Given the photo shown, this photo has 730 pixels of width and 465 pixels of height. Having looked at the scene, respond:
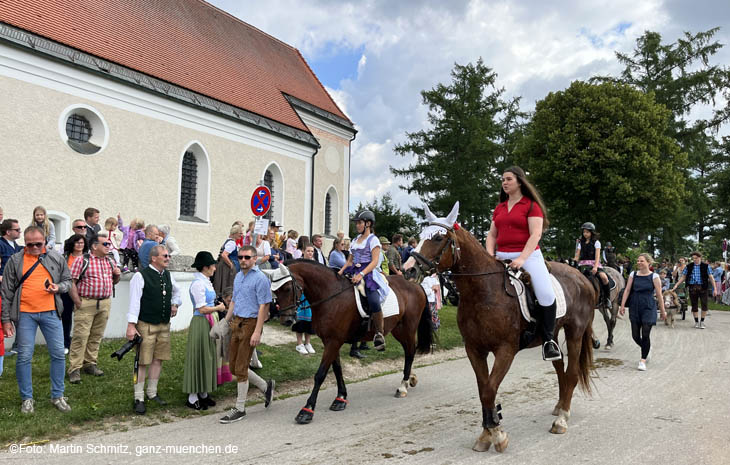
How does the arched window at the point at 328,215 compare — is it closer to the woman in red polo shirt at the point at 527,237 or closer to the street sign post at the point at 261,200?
the street sign post at the point at 261,200

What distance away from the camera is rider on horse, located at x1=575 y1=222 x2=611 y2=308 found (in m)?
11.0

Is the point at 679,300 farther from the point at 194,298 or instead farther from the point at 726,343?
the point at 194,298

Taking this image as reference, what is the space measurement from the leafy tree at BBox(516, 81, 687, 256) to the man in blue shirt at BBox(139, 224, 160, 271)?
80.9 feet

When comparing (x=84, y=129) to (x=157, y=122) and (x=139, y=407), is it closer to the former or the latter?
(x=157, y=122)

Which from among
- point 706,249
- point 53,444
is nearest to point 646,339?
point 53,444

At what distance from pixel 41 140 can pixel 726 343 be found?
723 inches

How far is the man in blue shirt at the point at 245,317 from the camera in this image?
6.03m

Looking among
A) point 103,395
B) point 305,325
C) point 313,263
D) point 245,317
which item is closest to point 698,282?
point 305,325

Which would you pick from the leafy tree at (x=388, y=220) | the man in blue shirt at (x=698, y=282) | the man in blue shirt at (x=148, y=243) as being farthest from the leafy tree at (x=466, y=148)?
the man in blue shirt at (x=148, y=243)

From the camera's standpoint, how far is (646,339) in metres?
9.10

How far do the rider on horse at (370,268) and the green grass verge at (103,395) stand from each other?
2.11 m

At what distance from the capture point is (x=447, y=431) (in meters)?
5.53

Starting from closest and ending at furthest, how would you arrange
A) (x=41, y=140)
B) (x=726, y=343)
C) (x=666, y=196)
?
(x=726, y=343), (x=41, y=140), (x=666, y=196)

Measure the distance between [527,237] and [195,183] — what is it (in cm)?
1670
